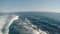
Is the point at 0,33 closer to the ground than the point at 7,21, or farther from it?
closer to the ground

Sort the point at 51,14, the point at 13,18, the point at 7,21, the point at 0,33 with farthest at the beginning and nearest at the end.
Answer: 1. the point at 51,14
2. the point at 13,18
3. the point at 7,21
4. the point at 0,33

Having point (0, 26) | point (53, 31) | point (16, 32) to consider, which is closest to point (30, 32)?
point (16, 32)

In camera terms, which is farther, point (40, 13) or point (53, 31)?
point (40, 13)

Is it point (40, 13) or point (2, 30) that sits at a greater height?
point (40, 13)

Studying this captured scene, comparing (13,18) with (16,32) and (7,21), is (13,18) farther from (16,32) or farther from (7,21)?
(16,32)

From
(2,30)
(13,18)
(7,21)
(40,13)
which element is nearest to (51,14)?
(40,13)

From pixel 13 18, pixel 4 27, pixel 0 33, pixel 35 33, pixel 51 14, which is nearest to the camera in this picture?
pixel 35 33

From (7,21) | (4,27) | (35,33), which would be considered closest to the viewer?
(35,33)

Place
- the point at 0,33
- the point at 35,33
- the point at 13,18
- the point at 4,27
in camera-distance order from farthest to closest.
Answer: the point at 13,18 < the point at 4,27 < the point at 0,33 < the point at 35,33

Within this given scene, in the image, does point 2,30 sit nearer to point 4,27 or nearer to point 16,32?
point 4,27
